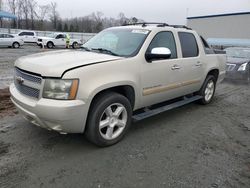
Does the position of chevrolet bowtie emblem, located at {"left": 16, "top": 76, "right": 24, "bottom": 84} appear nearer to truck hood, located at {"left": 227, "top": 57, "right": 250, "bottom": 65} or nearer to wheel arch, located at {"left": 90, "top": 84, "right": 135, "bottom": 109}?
wheel arch, located at {"left": 90, "top": 84, "right": 135, "bottom": 109}

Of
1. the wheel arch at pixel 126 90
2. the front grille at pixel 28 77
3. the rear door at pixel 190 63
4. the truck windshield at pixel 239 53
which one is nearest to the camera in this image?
the front grille at pixel 28 77

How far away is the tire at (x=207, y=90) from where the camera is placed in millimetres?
5957

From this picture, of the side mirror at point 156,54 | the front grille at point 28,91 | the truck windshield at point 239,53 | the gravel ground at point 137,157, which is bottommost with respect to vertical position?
the gravel ground at point 137,157

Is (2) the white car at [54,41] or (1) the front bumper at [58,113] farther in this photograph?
(2) the white car at [54,41]

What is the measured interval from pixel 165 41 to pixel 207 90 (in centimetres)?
230

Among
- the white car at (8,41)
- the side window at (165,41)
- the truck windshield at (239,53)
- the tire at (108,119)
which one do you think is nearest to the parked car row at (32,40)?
the white car at (8,41)

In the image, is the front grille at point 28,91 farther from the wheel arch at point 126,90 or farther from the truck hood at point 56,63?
the wheel arch at point 126,90

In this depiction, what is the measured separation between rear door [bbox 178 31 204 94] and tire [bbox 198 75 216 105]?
34 centimetres

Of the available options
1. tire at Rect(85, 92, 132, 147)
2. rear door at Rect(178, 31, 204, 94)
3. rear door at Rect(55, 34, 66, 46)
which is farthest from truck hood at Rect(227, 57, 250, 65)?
rear door at Rect(55, 34, 66, 46)

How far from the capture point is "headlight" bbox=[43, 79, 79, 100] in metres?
3.12

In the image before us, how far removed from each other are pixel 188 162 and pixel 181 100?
7.22 feet

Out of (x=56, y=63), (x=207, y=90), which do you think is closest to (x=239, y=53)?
(x=207, y=90)

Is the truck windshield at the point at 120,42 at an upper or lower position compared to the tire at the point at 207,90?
upper

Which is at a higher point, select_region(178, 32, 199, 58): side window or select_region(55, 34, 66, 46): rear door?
select_region(178, 32, 199, 58): side window
